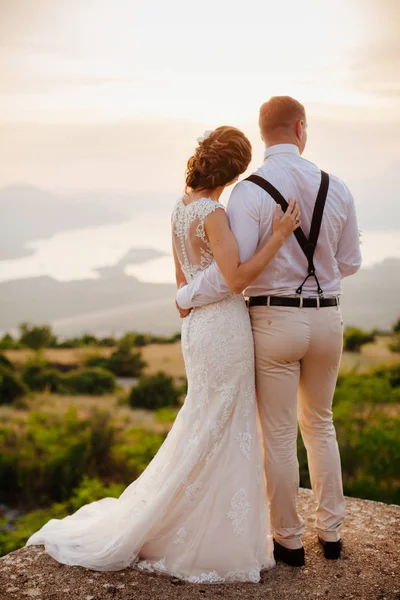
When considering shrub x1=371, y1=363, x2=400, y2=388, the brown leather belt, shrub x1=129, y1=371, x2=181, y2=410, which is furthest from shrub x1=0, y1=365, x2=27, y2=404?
the brown leather belt

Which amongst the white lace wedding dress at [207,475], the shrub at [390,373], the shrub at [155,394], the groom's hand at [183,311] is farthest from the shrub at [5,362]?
the groom's hand at [183,311]

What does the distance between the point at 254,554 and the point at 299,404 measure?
2.51ft

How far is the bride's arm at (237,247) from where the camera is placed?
2.86m

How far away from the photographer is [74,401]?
930 cm

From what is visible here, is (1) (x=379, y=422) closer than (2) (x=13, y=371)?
Yes

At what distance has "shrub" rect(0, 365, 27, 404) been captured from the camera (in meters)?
9.41

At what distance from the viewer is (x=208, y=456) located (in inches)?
124

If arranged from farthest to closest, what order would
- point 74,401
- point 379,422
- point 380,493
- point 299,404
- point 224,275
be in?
point 74,401 < point 379,422 < point 380,493 < point 299,404 < point 224,275

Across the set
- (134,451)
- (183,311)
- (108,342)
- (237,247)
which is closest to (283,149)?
(237,247)

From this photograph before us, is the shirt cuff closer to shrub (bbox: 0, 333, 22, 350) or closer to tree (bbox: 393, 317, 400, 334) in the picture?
tree (bbox: 393, 317, 400, 334)

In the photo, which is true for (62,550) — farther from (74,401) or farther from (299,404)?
(74,401)

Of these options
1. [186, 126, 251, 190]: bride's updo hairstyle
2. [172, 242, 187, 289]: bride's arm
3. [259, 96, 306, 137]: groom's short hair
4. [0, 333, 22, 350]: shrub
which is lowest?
[0, 333, 22, 350]: shrub

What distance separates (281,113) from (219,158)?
1.23 ft

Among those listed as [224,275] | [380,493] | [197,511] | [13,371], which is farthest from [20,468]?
[224,275]
